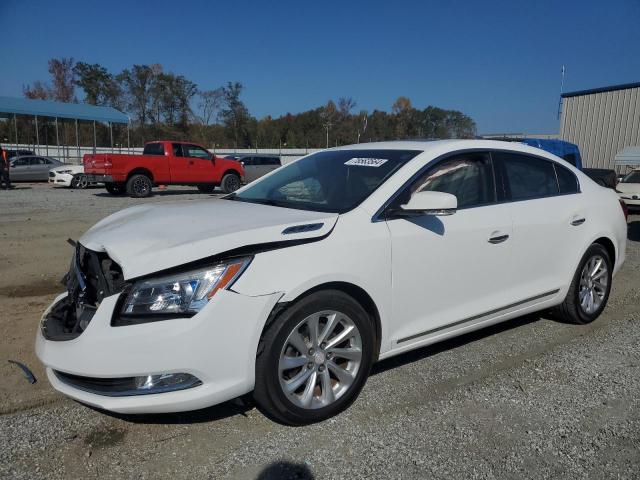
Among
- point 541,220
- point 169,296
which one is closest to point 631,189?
point 541,220

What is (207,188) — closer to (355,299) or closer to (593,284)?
(593,284)

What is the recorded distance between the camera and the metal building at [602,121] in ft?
75.9

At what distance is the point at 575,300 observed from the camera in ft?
14.9

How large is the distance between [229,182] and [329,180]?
16.5 meters

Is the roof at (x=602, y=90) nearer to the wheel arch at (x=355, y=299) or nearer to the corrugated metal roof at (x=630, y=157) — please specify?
the corrugated metal roof at (x=630, y=157)

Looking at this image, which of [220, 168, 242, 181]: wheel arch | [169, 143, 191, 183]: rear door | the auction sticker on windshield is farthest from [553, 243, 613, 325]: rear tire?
[220, 168, 242, 181]: wheel arch

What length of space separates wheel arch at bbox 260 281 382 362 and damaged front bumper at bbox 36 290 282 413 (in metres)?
0.05

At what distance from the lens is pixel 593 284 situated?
477 cm

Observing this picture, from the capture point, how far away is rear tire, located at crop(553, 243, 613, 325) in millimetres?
4539

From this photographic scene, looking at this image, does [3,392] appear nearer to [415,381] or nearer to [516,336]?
[415,381]

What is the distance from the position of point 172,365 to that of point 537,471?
1.86 meters

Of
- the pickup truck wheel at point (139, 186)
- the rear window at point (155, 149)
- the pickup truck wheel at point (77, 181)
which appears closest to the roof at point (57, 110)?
the pickup truck wheel at point (77, 181)

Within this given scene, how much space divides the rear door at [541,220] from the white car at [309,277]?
1cm

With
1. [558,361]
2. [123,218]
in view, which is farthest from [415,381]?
[123,218]
